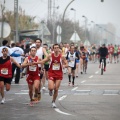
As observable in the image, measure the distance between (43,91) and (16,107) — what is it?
213 inches

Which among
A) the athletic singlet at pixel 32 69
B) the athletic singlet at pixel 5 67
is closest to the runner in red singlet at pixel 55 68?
the athletic singlet at pixel 32 69

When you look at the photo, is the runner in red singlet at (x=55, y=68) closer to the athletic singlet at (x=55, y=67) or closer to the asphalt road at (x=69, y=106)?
the athletic singlet at (x=55, y=67)

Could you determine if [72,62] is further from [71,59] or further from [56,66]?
Result: [56,66]

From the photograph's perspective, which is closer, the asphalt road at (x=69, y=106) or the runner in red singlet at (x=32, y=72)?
the asphalt road at (x=69, y=106)

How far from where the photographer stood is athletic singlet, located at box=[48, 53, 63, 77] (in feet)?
54.0

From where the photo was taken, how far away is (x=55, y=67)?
1653 cm

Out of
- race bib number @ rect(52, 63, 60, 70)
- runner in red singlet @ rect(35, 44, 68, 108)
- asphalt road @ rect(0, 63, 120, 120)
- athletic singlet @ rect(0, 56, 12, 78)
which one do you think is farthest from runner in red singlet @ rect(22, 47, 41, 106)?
athletic singlet @ rect(0, 56, 12, 78)

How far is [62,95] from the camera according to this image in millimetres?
19797

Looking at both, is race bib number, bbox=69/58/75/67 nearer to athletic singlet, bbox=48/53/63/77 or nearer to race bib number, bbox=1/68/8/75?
race bib number, bbox=1/68/8/75

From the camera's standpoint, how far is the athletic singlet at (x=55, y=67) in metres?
16.5

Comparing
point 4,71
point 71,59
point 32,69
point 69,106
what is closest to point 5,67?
point 4,71

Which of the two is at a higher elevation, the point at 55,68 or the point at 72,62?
the point at 55,68

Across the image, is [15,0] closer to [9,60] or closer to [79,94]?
[79,94]

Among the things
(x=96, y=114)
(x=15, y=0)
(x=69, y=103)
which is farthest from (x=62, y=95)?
(x=15, y=0)
